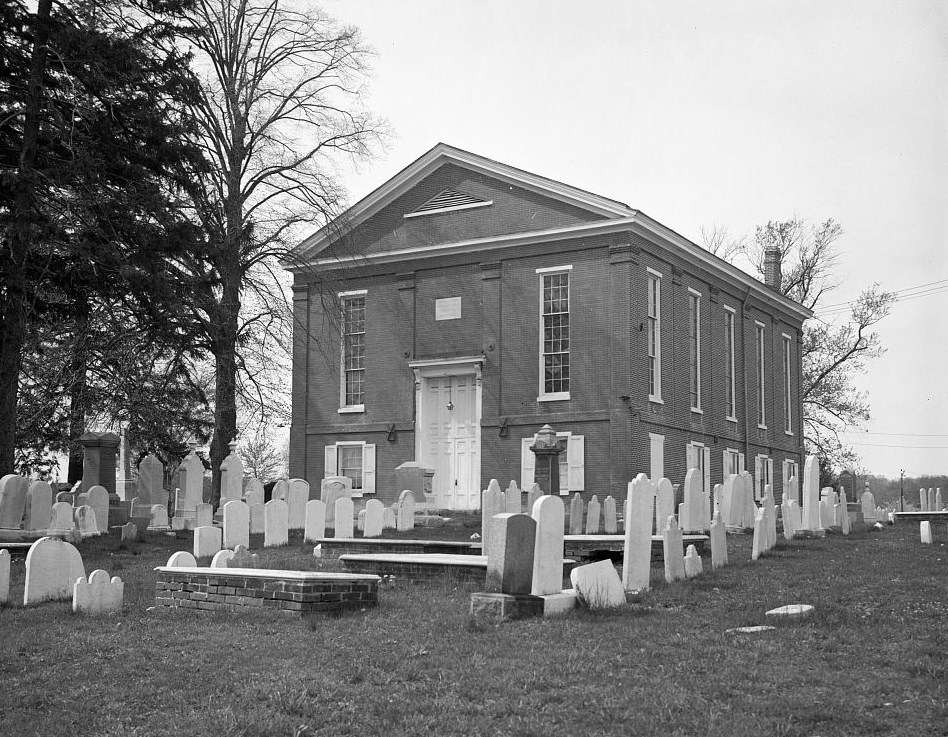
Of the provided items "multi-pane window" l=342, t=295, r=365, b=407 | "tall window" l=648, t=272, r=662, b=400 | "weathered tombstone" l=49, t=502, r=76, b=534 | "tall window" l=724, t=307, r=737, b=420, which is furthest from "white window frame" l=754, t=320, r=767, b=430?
"weathered tombstone" l=49, t=502, r=76, b=534

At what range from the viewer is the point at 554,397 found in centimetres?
2988

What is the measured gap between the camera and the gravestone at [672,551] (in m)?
13.3

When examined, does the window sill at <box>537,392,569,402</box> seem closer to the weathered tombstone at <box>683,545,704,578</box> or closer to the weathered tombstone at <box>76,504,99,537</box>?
the weathered tombstone at <box>76,504,99,537</box>

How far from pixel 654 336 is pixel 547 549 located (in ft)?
67.9

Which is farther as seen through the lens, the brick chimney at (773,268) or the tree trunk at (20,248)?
the brick chimney at (773,268)

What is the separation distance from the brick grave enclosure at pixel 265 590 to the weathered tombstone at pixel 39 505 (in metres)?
9.31

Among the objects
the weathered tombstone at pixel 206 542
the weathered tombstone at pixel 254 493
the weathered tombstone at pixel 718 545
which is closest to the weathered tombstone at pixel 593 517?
the weathered tombstone at pixel 254 493

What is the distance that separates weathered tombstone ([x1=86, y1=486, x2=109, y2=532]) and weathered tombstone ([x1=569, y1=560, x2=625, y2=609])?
13.8m

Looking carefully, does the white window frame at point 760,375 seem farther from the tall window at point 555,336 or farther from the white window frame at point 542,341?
the white window frame at point 542,341

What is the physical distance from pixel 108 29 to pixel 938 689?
1842 cm

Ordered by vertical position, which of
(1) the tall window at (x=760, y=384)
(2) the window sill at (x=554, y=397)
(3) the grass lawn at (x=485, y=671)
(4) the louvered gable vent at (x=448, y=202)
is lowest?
(3) the grass lawn at (x=485, y=671)

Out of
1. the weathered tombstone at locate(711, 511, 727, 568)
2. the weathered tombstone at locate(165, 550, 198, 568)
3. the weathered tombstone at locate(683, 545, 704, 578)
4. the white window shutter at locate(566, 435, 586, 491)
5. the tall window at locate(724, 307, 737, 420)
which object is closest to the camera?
the weathered tombstone at locate(165, 550, 198, 568)

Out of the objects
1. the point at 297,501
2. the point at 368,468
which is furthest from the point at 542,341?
the point at 297,501

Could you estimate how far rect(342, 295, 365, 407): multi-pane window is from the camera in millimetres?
33188
